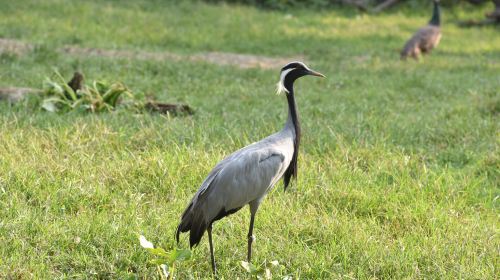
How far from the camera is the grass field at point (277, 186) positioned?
409 centimetres

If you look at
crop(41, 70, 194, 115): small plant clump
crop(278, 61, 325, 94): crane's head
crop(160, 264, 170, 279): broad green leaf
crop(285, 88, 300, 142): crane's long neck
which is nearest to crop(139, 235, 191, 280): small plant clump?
crop(160, 264, 170, 279): broad green leaf

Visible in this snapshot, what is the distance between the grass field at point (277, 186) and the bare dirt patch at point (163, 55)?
1.26 feet

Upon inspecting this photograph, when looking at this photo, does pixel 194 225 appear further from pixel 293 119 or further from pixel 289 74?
pixel 289 74

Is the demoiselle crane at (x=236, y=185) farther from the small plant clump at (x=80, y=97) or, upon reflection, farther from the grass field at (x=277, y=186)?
the small plant clump at (x=80, y=97)

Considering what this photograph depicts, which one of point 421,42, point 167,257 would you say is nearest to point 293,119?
point 167,257

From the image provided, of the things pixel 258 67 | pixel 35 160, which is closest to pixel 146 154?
pixel 35 160

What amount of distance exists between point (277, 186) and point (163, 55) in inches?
242

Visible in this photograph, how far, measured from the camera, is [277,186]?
17.1ft

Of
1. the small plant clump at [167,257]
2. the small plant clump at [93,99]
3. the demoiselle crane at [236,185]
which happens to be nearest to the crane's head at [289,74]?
the demoiselle crane at [236,185]

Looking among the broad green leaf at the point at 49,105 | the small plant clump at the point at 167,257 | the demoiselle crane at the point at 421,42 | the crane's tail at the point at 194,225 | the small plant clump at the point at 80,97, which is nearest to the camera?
the small plant clump at the point at 167,257

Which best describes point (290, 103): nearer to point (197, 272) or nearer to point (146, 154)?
point (197, 272)

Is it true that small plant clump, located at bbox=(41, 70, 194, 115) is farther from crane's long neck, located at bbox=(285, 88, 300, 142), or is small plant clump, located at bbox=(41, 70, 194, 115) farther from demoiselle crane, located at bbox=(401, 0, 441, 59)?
demoiselle crane, located at bbox=(401, 0, 441, 59)

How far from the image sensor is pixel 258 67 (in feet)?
34.6

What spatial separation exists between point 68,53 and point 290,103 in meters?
7.07
